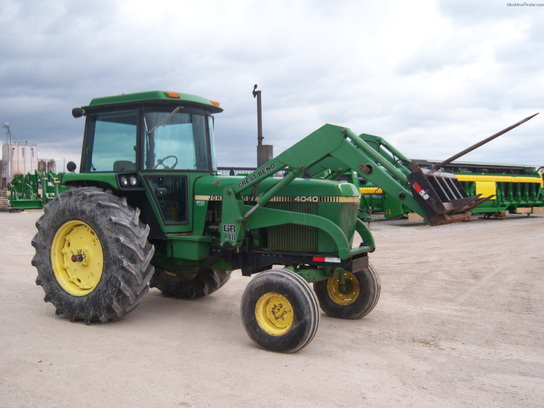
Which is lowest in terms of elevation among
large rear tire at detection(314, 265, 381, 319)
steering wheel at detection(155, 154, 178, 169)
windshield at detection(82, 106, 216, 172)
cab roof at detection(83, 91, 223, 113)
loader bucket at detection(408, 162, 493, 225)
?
large rear tire at detection(314, 265, 381, 319)

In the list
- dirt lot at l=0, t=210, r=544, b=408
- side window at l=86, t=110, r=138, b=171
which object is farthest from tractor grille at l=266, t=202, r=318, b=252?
side window at l=86, t=110, r=138, b=171

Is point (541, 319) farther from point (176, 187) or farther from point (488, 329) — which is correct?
point (176, 187)

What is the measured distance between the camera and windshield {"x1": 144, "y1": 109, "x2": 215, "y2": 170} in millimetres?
6121

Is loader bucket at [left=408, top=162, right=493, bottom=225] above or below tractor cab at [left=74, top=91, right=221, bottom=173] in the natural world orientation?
below

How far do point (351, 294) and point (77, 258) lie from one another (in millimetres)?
3271

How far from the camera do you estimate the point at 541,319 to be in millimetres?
6289

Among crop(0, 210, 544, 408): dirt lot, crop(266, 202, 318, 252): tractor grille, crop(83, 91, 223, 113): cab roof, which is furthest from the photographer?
crop(83, 91, 223, 113): cab roof

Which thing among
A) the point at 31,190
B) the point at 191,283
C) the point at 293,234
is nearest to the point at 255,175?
the point at 293,234

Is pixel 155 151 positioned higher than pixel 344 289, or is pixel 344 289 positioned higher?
pixel 155 151

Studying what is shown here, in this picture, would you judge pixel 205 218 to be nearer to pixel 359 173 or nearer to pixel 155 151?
pixel 155 151

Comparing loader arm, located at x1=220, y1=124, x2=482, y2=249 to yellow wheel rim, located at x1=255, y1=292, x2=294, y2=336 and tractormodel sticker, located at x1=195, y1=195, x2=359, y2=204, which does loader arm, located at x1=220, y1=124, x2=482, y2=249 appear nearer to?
tractormodel sticker, located at x1=195, y1=195, x2=359, y2=204

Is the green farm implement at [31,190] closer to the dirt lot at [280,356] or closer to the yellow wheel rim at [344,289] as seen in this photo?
the dirt lot at [280,356]

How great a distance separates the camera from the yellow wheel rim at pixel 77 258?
19.4 ft

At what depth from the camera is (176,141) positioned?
6.25 meters
